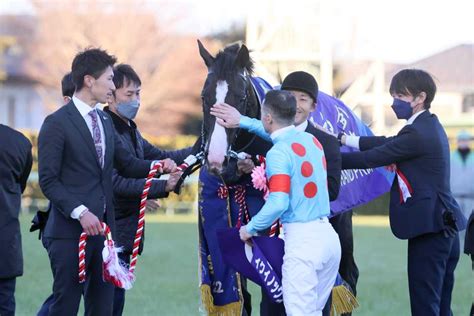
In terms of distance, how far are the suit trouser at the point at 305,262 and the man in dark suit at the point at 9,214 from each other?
→ 2071 mm

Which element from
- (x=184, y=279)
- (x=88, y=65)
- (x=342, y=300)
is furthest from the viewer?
(x=184, y=279)

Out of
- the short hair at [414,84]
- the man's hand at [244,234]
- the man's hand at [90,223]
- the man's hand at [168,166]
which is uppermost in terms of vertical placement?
the short hair at [414,84]

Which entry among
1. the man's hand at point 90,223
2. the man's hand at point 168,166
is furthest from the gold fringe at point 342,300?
the man's hand at point 90,223

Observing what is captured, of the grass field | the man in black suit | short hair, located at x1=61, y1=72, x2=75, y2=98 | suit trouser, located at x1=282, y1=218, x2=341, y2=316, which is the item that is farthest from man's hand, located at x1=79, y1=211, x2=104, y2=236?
the grass field

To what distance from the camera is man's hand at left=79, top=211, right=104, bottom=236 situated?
5668 millimetres

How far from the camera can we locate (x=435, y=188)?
6504mm

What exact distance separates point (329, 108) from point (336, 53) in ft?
97.1

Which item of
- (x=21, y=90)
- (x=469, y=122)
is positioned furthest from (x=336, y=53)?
(x=21, y=90)

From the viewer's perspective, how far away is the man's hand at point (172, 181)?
6.66m

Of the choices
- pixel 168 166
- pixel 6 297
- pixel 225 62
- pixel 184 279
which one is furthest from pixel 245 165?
pixel 184 279

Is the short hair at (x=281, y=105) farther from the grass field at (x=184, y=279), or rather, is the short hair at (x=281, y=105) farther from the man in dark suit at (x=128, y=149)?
the grass field at (x=184, y=279)

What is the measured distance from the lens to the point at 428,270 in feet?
21.1

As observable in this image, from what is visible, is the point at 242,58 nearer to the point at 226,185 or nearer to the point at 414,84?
the point at 226,185

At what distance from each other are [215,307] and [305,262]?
1.45 metres
